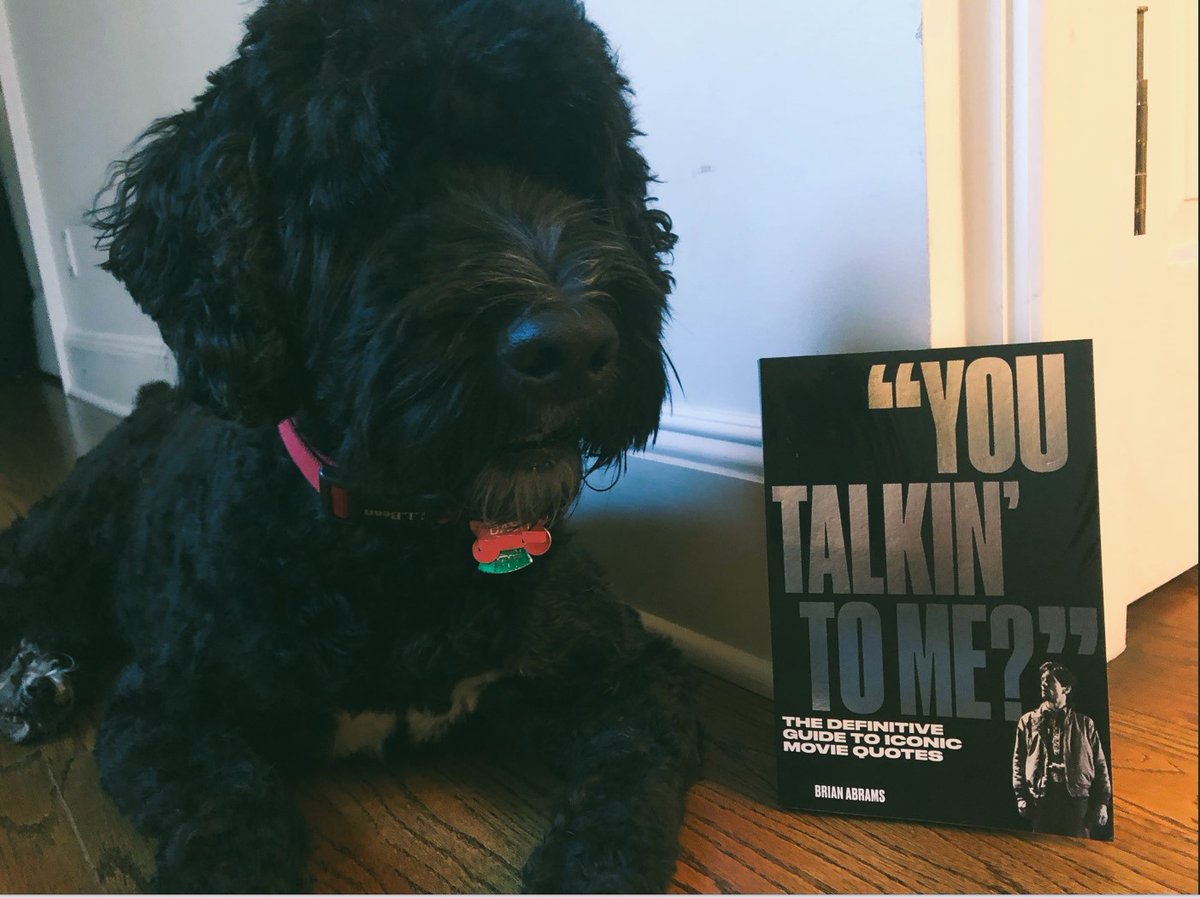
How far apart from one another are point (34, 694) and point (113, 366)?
1.46ft

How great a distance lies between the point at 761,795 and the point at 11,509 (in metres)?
1.05

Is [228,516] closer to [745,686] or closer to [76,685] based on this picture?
[76,685]

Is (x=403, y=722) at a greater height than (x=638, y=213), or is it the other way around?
(x=638, y=213)

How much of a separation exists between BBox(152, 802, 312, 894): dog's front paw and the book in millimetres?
520

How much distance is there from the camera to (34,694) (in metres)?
1.15

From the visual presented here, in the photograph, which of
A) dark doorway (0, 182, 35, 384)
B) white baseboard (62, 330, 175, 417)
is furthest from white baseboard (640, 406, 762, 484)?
dark doorway (0, 182, 35, 384)

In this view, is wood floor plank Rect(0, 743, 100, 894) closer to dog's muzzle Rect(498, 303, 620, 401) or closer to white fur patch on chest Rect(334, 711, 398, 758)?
white fur patch on chest Rect(334, 711, 398, 758)

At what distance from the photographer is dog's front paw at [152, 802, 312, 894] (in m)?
0.79

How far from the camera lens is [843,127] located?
1023mm

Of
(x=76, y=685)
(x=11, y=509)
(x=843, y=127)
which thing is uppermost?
(x=843, y=127)

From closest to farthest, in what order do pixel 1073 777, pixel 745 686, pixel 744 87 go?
pixel 1073 777 → pixel 744 87 → pixel 745 686

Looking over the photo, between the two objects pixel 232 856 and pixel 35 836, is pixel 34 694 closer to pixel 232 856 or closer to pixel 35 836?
pixel 35 836

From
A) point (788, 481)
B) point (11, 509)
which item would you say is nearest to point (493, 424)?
point (788, 481)

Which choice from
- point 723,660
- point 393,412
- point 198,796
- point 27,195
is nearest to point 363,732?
point 198,796
